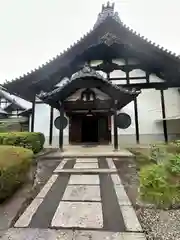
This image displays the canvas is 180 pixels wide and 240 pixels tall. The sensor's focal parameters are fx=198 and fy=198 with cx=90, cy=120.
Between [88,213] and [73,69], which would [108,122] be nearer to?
[73,69]

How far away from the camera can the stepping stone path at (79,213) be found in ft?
7.84

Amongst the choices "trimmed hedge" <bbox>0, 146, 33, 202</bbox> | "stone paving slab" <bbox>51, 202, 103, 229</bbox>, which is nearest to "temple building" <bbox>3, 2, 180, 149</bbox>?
"trimmed hedge" <bbox>0, 146, 33, 202</bbox>

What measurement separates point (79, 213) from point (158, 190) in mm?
1406

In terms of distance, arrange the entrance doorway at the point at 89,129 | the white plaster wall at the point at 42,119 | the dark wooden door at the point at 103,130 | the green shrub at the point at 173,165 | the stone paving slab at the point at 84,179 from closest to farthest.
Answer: the green shrub at the point at 173,165 < the stone paving slab at the point at 84,179 < the white plaster wall at the point at 42,119 < the dark wooden door at the point at 103,130 < the entrance doorway at the point at 89,129

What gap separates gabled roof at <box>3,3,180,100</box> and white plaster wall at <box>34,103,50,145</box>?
3.53 feet

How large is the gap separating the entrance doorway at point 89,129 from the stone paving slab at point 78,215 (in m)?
9.39

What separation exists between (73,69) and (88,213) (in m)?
10.4

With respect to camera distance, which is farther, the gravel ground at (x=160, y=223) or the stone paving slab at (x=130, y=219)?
the stone paving slab at (x=130, y=219)

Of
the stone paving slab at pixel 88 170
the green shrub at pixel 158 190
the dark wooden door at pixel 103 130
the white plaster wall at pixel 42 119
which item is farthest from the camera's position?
the dark wooden door at pixel 103 130

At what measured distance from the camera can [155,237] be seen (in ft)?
7.62

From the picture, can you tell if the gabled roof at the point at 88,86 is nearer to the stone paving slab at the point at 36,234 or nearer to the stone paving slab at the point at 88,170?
the stone paving slab at the point at 88,170

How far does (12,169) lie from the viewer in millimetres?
3430

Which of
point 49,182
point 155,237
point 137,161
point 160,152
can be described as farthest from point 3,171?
point 137,161

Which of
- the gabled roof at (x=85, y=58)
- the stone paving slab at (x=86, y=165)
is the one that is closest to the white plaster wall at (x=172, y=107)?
the gabled roof at (x=85, y=58)
